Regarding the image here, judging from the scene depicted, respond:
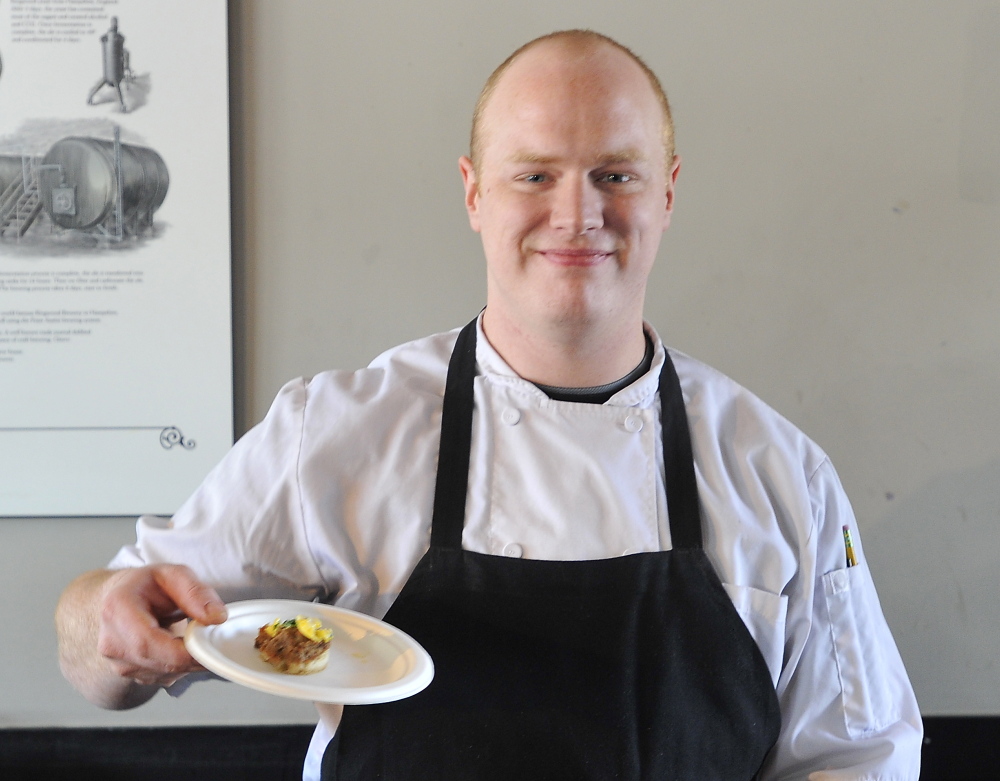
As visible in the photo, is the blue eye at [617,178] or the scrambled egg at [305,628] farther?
the blue eye at [617,178]

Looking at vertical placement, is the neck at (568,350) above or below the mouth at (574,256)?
below

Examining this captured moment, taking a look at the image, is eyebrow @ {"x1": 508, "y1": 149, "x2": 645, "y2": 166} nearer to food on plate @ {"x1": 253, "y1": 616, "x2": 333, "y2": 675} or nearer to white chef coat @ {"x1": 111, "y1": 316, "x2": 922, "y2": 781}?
white chef coat @ {"x1": 111, "y1": 316, "x2": 922, "y2": 781}

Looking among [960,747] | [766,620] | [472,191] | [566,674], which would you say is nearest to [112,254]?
[472,191]

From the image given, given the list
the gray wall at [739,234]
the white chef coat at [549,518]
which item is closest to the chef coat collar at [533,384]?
the white chef coat at [549,518]

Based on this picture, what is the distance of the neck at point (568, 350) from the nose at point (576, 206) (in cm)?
13

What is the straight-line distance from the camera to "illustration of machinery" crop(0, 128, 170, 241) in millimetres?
1700

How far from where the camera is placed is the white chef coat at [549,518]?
3.45ft

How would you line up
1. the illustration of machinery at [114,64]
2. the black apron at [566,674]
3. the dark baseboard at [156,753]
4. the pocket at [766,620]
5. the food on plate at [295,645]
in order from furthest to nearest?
the dark baseboard at [156,753] < the illustration of machinery at [114,64] < the pocket at [766,620] < the black apron at [566,674] < the food on plate at [295,645]

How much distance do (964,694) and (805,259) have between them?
1014 millimetres

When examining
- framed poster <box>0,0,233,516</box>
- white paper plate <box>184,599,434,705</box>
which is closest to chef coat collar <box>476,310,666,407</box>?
white paper plate <box>184,599,434,705</box>

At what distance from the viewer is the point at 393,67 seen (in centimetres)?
176

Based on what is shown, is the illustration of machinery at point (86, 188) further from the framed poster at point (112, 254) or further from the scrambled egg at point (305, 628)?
the scrambled egg at point (305, 628)

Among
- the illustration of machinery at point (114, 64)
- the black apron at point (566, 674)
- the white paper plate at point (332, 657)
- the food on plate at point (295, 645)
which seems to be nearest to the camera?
the white paper plate at point (332, 657)

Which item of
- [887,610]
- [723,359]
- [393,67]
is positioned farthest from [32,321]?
[887,610]
